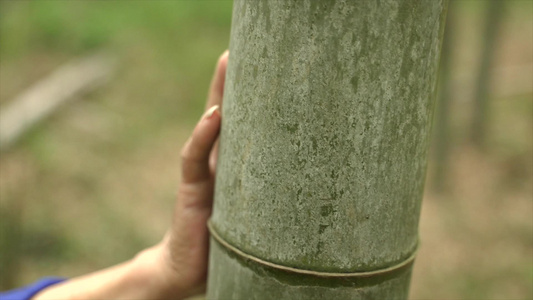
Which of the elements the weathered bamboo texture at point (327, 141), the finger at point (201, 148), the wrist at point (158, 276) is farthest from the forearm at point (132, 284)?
the weathered bamboo texture at point (327, 141)

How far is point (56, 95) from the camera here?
6516 millimetres

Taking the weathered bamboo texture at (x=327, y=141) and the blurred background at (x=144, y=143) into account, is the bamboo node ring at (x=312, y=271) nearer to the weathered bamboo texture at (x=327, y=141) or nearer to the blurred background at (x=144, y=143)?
the weathered bamboo texture at (x=327, y=141)

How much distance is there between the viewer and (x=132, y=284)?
64.5 inches

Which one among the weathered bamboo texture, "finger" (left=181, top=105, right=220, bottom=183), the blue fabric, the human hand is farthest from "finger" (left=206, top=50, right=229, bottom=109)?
the blue fabric

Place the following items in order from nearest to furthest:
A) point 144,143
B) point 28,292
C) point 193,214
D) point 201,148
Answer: point 201,148, point 193,214, point 28,292, point 144,143

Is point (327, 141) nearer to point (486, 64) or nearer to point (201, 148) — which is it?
point (201, 148)

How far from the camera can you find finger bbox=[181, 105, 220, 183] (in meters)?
1.21

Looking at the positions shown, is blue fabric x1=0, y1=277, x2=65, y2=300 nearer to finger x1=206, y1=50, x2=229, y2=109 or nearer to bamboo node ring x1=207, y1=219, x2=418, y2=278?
finger x1=206, y1=50, x2=229, y2=109

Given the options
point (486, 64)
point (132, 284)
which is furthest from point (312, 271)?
point (486, 64)

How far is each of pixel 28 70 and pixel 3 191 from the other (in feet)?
9.28

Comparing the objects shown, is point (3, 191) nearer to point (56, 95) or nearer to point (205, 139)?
point (56, 95)

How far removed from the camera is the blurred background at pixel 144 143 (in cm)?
471

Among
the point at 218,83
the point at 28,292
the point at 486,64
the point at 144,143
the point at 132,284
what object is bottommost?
the point at 144,143

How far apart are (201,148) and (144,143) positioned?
5.27 m
